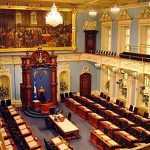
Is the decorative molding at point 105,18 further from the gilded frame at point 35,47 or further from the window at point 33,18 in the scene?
the window at point 33,18

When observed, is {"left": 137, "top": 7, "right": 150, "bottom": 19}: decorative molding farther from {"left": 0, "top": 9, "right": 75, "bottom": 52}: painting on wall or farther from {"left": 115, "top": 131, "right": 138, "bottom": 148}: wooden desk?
{"left": 115, "top": 131, "right": 138, "bottom": 148}: wooden desk

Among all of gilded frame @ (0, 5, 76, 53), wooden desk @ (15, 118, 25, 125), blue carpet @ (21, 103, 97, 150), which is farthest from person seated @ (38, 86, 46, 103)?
gilded frame @ (0, 5, 76, 53)

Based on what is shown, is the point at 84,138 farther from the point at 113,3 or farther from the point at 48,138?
the point at 113,3

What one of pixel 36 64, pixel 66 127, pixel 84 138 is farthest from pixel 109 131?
pixel 36 64

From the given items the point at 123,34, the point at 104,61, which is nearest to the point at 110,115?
the point at 104,61

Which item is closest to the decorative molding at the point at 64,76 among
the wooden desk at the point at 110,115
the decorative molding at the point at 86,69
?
the decorative molding at the point at 86,69

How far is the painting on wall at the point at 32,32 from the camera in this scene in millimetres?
19781

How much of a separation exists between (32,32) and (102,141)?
11525mm

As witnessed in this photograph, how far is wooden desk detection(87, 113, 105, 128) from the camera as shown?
15.2 meters

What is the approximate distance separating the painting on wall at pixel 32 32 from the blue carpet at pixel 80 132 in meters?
5.88

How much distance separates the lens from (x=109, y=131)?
13672mm

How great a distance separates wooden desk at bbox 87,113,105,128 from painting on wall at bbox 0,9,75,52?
24.8ft

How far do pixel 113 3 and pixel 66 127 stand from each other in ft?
35.1

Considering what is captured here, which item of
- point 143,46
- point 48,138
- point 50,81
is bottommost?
point 48,138
